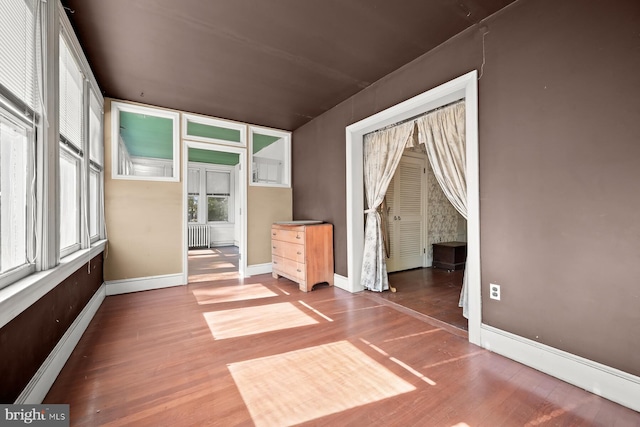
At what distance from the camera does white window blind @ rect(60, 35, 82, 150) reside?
2139mm

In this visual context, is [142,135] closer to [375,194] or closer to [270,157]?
[270,157]

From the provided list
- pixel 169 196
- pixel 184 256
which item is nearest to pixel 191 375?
pixel 184 256

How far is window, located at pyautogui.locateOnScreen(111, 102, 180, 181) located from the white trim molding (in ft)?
9.22

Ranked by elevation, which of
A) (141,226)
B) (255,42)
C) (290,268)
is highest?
(255,42)

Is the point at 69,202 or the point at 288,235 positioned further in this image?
the point at 288,235

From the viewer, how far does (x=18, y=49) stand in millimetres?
1436

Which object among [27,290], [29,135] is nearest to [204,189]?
[29,135]

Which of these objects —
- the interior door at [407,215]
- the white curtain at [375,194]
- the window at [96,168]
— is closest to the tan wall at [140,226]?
the window at [96,168]

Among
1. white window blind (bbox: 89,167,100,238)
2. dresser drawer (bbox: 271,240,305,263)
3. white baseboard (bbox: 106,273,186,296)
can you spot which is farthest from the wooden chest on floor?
white window blind (bbox: 89,167,100,238)

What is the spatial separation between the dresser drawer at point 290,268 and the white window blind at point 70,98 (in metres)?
2.73

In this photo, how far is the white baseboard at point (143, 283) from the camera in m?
3.56

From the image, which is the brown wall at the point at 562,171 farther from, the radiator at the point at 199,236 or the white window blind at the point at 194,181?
the radiator at the point at 199,236

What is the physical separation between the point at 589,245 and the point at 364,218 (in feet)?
7.87

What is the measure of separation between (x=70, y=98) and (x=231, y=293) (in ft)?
8.68
